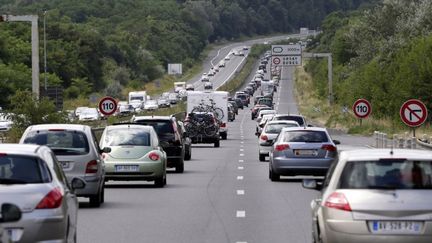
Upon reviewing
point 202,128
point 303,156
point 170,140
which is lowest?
point 202,128

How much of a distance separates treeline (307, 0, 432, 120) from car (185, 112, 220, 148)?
1633 cm

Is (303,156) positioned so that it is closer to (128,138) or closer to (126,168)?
(128,138)

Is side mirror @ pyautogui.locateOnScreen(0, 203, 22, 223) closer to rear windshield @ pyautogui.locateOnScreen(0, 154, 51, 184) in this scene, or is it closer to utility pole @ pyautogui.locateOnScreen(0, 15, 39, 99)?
rear windshield @ pyautogui.locateOnScreen(0, 154, 51, 184)

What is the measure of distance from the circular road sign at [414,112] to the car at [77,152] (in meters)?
17.3

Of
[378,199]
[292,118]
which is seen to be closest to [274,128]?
[292,118]

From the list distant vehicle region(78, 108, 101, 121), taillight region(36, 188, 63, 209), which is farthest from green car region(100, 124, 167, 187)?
distant vehicle region(78, 108, 101, 121)

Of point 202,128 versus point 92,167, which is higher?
point 92,167

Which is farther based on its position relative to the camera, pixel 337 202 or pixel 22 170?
pixel 22 170

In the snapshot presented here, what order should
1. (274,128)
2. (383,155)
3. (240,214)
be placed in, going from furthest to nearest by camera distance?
1. (274,128)
2. (240,214)
3. (383,155)

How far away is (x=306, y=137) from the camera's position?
103ft

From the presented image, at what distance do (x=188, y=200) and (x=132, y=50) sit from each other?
160687mm

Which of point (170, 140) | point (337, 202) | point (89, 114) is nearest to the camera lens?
point (337, 202)

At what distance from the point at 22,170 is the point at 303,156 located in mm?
17214

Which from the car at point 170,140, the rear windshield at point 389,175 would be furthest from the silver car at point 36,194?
the car at point 170,140
